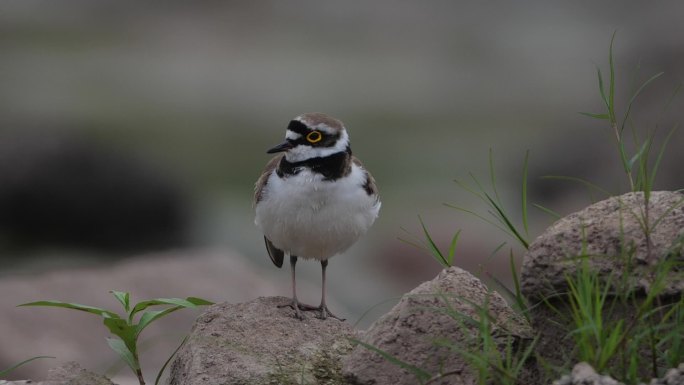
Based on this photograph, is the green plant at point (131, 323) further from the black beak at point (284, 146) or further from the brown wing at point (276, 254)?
the brown wing at point (276, 254)

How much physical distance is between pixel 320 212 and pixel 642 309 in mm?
2306

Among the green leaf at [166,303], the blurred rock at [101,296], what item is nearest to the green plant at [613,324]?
the green leaf at [166,303]

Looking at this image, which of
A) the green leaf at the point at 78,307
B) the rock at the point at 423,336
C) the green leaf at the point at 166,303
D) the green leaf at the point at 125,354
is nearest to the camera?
the rock at the point at 423,336

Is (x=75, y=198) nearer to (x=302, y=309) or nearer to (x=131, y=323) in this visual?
(x=302, y=309)

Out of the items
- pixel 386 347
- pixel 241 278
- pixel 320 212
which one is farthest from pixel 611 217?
pixel 241 278

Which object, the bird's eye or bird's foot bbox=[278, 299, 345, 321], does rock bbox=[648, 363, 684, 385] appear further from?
the bird's eye

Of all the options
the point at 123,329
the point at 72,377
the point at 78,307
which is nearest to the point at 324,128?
the point at 123,329

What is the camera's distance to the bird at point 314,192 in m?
5.86

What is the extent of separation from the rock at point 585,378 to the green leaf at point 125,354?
194 centimetres

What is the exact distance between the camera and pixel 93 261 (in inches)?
538

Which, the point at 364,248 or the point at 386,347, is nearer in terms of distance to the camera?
the point at 386,347

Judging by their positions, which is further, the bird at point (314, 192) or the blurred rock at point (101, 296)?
Result: the blurred rock at point (101, 296)

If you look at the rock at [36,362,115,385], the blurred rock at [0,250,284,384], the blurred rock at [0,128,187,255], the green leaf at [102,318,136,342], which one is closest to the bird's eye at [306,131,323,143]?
the green leaf at [102,318,136,342]

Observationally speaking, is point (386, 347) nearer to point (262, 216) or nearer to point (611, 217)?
point (611, 217)
